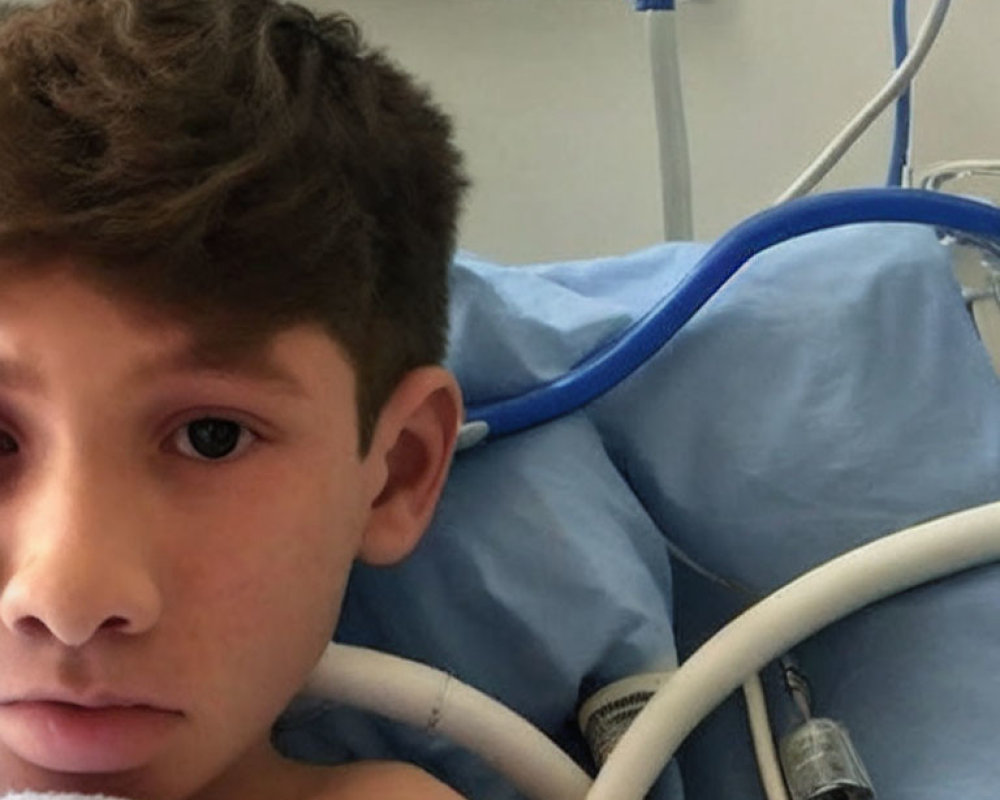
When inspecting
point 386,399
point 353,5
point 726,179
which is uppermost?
point 353,5

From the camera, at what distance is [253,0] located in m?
0.90

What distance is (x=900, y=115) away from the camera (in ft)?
5.42

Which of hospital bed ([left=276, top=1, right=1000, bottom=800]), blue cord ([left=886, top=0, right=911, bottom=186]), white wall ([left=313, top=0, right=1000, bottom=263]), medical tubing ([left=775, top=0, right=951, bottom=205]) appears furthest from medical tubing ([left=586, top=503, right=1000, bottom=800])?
white wall ([left=313, top=0, right=1000, bottom=263])

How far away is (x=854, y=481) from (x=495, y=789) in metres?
0.29

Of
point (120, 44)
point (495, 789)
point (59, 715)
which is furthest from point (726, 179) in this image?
point (59, 715)

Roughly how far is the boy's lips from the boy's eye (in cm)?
12

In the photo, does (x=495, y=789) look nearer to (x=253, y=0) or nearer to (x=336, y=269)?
(x=336, y=269)

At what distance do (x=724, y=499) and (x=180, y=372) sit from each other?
0.44 metres

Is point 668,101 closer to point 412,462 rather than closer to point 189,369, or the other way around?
point 412,462

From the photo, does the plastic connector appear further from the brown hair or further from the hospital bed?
the brown hair

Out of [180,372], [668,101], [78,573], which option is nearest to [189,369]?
[180,372]

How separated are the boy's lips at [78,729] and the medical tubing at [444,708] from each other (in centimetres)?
16

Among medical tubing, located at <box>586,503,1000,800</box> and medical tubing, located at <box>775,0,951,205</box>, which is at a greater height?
medical tubing, located at <box>775,0,951,205</box>

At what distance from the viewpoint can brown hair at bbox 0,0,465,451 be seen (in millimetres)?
779
